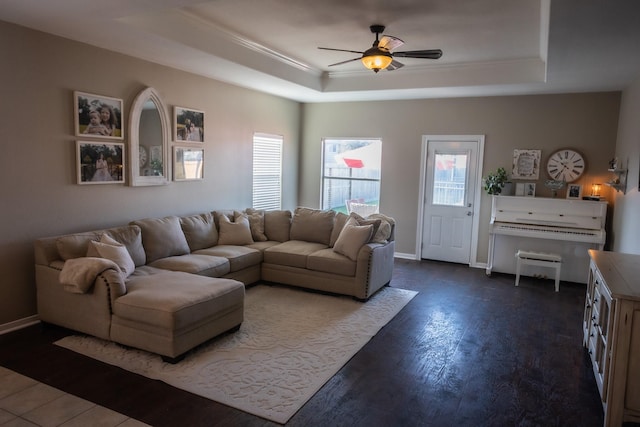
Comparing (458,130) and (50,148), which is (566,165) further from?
(50,148)

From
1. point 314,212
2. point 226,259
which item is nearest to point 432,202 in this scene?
point 314,212

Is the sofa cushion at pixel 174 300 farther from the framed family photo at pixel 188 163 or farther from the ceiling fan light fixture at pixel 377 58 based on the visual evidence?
the ceiling fan light fixture at pixel 377 58

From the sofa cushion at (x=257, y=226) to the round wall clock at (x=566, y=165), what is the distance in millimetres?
4050

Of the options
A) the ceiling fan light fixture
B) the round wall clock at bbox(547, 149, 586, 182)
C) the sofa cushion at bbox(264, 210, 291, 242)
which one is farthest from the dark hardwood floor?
the ceiling fan light fixture

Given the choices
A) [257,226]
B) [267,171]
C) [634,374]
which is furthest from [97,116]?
[634,374]

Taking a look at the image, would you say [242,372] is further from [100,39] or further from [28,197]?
[100,39]

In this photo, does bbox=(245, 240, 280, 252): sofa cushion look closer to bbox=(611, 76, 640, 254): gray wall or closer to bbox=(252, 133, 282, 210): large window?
bbox=(252, 133, 282, 210): large window

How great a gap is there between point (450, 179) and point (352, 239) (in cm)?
265

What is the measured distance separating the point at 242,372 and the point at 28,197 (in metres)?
2.48

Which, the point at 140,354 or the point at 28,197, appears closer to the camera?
the point at 140,354

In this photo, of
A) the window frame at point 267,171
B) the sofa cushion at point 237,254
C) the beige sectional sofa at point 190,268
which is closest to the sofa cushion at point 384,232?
the beige sectional sofa at point 190,268

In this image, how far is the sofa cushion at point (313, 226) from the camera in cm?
570

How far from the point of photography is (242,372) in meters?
3.22

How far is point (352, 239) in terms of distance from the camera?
5.00 metres
